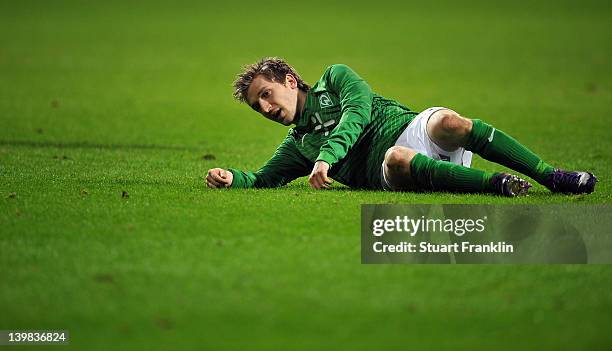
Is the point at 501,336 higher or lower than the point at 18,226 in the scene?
lower

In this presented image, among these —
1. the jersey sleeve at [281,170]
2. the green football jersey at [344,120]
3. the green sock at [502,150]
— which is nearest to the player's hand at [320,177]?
the green football jersey at [344,120]

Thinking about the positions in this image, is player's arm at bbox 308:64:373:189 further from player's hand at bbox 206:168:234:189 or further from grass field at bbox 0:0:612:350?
player's hand at bbox 206:168:234:189

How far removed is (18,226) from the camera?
23.7ft

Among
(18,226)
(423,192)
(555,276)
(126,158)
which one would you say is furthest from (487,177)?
(126,158)

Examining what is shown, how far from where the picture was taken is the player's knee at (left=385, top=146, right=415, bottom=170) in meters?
8.12

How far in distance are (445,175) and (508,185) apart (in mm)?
477

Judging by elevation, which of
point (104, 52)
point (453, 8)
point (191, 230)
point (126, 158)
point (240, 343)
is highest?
point (453, 8)

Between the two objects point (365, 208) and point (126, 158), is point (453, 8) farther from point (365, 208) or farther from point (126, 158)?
point (365, 208)

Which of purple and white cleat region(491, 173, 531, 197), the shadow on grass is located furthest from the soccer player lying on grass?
the shadow on grass

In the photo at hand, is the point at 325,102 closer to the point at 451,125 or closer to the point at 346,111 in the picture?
the point at 346,111

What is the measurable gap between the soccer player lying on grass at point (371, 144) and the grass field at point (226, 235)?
7.7 inches

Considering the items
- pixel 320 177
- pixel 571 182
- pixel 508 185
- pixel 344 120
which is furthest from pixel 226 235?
pixel 571 182

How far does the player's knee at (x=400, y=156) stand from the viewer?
812cm

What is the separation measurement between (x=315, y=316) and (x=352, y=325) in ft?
0.75
